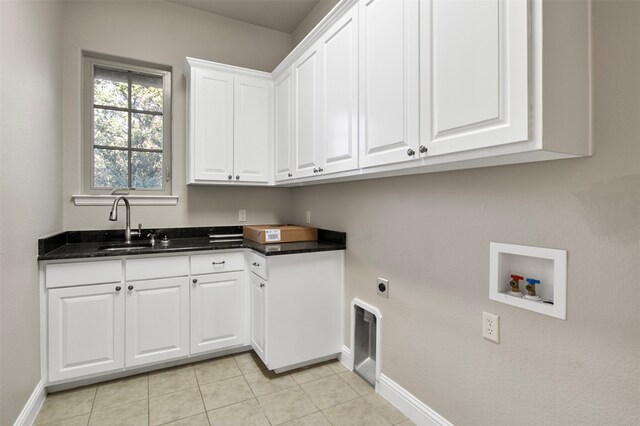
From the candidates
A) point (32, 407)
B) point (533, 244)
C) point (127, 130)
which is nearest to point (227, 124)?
point (127, 130)

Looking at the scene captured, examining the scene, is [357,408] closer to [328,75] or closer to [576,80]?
[576,80]

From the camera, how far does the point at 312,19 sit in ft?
9.68

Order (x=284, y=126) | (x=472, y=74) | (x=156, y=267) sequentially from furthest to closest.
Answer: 1. (x=284, y=126)
2. (x=156, y=267)
3. (x=472, y=74)

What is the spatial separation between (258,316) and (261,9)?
261cm

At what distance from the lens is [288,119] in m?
2.61

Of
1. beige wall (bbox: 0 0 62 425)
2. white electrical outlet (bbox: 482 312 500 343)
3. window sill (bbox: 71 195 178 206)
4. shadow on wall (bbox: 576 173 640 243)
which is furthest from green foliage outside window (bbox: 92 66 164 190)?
shadow on wall (bbox: 576 173 640 243)

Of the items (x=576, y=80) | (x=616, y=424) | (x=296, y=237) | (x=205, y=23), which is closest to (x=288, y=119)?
(x=296, y=237)

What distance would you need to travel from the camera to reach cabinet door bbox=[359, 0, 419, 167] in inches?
55.7

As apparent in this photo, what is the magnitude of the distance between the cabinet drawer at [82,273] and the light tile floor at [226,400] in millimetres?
698

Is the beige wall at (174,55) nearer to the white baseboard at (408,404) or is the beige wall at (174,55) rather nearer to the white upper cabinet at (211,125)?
the white upper cabinet at (211,125)

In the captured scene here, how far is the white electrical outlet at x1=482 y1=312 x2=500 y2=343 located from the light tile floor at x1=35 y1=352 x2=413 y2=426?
76cm

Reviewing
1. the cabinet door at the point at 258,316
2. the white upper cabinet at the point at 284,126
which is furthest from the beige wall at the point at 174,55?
the cabinet door at the point at 258,316

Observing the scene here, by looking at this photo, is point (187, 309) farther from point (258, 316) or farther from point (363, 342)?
point (363, 342)

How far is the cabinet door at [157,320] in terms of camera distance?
2.22m
